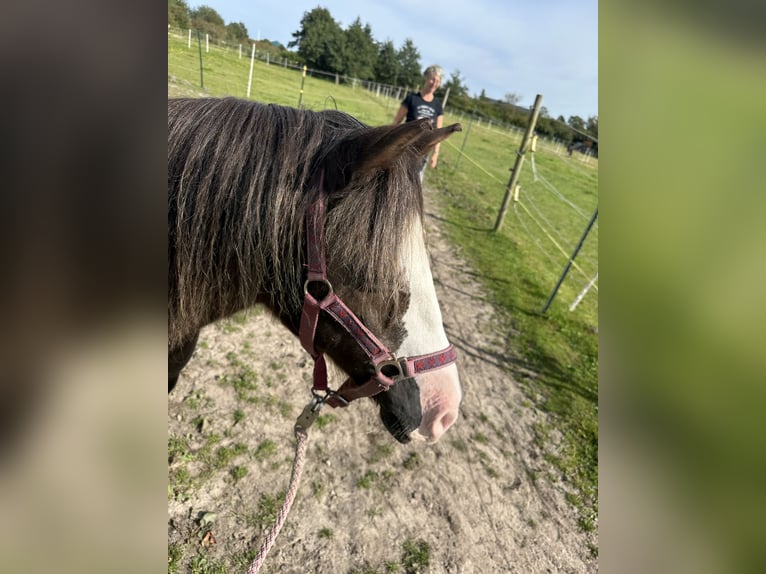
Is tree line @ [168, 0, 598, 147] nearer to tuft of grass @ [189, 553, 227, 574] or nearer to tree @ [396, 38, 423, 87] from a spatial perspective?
tree @ [396, 38, 423, 87]

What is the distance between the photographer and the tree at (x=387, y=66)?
49781 mm

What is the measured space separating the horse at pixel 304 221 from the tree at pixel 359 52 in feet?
142

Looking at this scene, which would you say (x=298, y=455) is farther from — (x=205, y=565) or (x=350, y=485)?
(x=350, y=485)

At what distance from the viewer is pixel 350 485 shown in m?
2.72

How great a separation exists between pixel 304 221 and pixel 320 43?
1696 inches

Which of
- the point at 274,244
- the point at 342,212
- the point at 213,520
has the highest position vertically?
the point at 342,212

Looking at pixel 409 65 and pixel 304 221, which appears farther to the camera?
pixel 409 65

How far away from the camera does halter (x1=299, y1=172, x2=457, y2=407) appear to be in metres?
1.35

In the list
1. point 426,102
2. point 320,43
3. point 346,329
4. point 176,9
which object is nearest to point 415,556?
point 346,329
